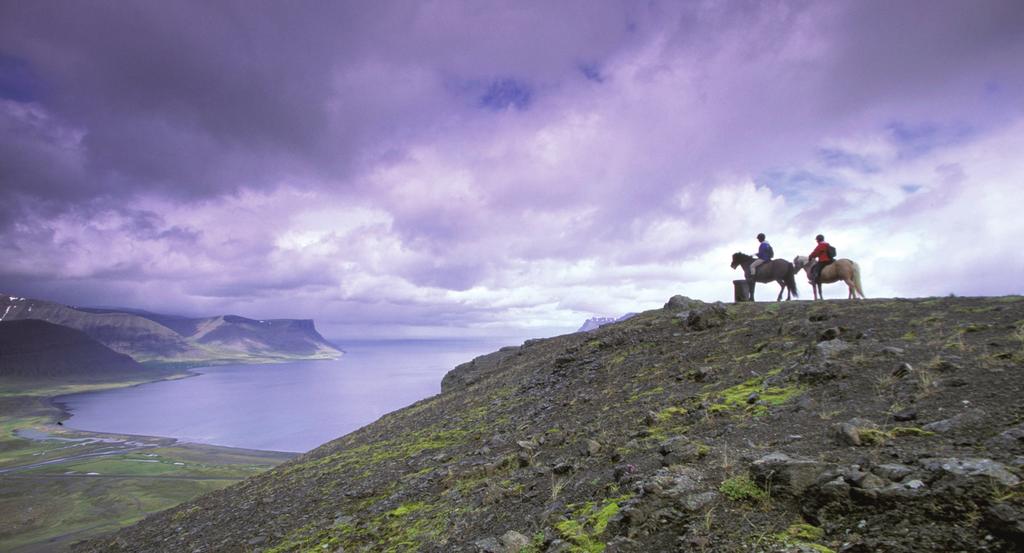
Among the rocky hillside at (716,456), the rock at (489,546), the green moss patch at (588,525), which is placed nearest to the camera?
the rocky hillside at (716,456)

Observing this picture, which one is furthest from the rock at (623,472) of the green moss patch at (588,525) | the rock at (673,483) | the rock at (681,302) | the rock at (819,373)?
the rock at (681,302)

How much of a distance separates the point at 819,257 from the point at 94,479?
440 ft

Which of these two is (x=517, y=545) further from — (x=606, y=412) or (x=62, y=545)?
(x=62, y=545)

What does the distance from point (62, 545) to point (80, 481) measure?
160ft

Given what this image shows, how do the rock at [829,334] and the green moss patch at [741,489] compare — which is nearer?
the green moss patch at [741,489]

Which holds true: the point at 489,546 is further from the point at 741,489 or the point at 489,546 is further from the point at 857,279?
the point at 857,279

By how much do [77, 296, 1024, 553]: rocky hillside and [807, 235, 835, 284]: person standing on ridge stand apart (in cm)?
463

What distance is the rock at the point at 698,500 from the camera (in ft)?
18.2

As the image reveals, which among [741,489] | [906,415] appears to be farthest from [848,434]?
[741,489]

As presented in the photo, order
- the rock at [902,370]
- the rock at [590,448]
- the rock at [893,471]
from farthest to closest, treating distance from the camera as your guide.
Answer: the rock at [590,448] → the rock at [902,370] → the rock at [893,471]

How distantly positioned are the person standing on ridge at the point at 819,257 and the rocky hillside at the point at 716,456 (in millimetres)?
4625

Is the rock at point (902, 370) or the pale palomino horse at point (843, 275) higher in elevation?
the pale palomino horse at point (843, 275)

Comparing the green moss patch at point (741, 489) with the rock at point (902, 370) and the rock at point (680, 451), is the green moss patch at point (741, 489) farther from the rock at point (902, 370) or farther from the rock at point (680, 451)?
the rock at point (902, 370)

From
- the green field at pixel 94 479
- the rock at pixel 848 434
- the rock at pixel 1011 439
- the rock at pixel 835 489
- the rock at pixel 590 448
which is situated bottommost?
the green field at pixel 94 479
